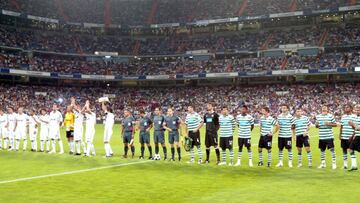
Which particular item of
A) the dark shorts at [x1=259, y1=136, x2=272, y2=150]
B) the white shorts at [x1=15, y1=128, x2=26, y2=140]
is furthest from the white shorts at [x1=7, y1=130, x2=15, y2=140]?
the dark shorts at [x1=259, y1=136, x2=272, y2=150]

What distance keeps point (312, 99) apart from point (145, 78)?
2766 centimetres

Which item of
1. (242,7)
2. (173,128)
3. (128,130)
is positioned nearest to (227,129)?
(173,128)

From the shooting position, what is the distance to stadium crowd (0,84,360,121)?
5864 centimetres

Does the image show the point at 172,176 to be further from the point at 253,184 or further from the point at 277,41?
the point at 277,41

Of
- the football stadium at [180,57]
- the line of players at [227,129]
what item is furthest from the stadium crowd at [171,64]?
the line of players at [227,129]

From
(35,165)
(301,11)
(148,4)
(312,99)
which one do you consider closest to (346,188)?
(35,165)

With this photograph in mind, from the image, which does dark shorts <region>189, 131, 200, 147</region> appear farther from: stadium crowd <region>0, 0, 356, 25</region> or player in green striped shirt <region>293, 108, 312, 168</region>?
stadium crowd <region>0, 0, 356, 25</region>

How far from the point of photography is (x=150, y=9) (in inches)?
3209

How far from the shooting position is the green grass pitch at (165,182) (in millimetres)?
12086

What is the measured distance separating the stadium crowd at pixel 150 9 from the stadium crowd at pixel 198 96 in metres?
13.0

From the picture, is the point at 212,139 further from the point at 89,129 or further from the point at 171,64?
the point at 171,64

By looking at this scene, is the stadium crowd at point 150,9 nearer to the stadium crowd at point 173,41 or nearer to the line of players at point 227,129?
the stadium crowd at point 173,41

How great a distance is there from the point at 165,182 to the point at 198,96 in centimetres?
5514

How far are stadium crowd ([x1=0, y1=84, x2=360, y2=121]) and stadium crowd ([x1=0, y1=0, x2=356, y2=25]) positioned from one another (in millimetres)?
12961
